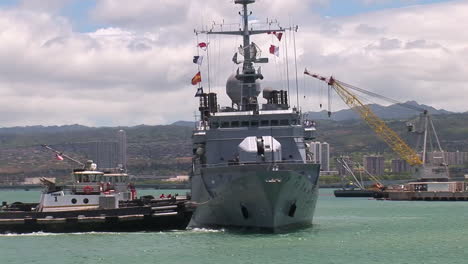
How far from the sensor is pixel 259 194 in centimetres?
6203

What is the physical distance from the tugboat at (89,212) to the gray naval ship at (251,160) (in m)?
3.23

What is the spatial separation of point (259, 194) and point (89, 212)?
12.4 metres

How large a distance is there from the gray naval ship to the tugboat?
3231 millimetres

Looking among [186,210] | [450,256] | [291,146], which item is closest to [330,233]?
→ [291,146]

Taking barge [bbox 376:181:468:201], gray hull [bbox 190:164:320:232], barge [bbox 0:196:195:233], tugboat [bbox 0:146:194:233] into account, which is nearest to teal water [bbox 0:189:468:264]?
barge [bbox 0:196:195:233]

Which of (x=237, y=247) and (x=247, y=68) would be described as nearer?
(x=237, y=247)

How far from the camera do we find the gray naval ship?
62375 mm

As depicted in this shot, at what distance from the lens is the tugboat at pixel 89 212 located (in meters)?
65.2

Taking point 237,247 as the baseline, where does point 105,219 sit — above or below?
above

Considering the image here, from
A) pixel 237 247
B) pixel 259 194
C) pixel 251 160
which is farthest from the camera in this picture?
pixel 251 160

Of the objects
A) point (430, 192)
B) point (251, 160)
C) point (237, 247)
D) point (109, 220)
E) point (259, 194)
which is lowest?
point (237, 247)

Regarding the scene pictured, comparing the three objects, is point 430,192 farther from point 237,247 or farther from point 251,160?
point 237,247

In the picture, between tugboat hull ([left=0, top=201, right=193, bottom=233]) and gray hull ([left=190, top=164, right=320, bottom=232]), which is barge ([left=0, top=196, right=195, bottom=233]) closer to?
tugboat hull ([left=0, top=201, right=193, bottom=233])

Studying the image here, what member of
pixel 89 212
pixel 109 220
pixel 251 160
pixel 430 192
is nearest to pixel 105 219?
pixel 109 220
